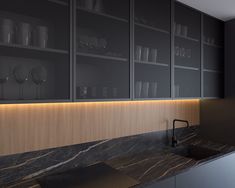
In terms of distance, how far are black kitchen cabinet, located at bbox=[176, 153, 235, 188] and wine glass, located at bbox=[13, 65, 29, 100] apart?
1282 mm

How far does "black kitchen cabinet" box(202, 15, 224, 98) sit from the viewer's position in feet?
7.62

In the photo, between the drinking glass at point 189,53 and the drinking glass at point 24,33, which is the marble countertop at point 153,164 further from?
the drinking glass at point 24,33

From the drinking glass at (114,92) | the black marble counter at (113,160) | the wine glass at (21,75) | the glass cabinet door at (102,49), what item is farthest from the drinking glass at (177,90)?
the wine glass at (21,75)

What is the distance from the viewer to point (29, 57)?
119cm

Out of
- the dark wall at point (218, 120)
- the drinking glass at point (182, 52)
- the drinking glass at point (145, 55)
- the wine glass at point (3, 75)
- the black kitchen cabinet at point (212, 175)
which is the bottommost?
the black kitchen cabinet at point (212, 175)

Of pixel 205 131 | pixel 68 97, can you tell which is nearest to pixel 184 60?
pixel 205 131

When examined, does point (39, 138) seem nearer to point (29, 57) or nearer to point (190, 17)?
point (29, 57)

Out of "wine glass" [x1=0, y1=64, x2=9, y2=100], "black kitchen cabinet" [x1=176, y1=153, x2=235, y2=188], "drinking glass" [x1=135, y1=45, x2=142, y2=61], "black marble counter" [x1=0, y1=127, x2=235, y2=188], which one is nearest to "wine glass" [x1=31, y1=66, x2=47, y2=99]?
"wine glass" [x1=0, y1=64, x2=9, y2=100]

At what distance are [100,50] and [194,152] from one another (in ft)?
5.75

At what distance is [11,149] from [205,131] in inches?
93.9

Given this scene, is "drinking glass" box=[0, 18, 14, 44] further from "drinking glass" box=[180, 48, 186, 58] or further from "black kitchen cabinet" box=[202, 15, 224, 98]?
"black kitchen cabinet" box=[202, 15, 224, 98]

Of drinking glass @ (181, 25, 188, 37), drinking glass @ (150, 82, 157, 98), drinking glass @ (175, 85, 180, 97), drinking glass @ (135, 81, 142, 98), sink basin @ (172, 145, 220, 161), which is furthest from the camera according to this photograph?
sink basin @ (172, 145, 220, 161)

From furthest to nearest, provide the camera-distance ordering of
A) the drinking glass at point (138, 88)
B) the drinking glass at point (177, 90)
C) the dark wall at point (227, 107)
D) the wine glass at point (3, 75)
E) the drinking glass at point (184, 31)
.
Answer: the dark wall at point (227, 107)
the drinking glass at point (184, 31)
the drinking glass at point (177, 90)
the drinking glass at point (138, 88)
the wine glass at point (3, 75)

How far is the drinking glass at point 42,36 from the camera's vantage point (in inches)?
48.4
